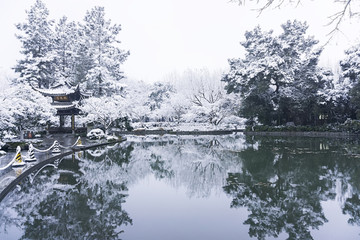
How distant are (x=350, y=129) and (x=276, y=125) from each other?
8478mm

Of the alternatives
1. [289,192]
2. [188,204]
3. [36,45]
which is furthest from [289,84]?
[36,45]

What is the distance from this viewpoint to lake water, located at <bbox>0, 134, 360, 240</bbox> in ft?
14.3

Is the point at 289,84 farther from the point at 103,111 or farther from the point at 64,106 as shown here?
the point at 64,106

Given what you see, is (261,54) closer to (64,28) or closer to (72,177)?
(72,177)

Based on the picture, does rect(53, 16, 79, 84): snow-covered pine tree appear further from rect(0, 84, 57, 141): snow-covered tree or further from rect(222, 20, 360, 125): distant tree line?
rect(222, 20, 360, 125): distant tree line

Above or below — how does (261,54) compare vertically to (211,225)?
above

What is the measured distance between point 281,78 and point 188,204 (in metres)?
26.9

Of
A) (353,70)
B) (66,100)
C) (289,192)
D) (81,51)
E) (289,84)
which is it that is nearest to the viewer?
(289,192)

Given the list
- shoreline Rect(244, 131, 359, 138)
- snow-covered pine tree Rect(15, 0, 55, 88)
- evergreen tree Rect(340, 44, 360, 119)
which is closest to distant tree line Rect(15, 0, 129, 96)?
snow-covered pine tree Rect(15, 0, 55, 88)

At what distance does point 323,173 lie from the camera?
332 inches

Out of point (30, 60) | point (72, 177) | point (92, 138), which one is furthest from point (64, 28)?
point (72, 177)

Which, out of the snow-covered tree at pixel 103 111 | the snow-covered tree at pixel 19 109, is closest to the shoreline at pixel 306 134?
the snow-covered tree at pixel 103 111

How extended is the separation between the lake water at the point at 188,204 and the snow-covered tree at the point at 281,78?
841 inches

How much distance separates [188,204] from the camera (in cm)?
590
